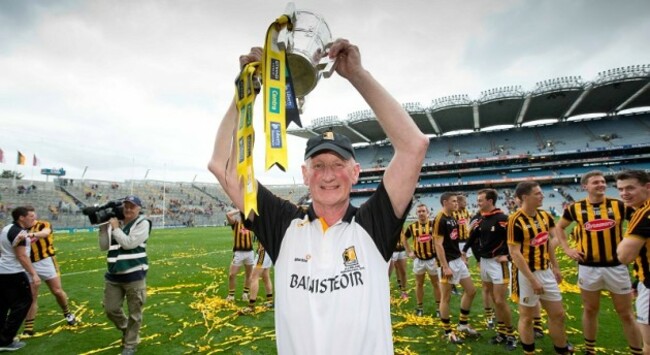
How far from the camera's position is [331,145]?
1.90 metres

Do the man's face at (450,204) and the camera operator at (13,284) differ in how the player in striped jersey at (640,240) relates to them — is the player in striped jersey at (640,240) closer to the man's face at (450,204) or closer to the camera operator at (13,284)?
the man's face at (450,204)

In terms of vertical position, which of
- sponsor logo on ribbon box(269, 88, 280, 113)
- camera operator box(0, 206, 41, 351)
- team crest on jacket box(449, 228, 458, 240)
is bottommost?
camera operator box(0, 206, 41, 351)

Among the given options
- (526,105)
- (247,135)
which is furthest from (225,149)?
(526,105)

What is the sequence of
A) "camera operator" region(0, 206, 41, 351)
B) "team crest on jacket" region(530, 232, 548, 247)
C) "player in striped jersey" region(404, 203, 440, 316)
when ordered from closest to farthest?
"team crest on jacket" region(530, 232, 548, 247), "camera operator" region(0, 206, 41, 351), "player in striped jersey" region(404, 203, 440, 316)

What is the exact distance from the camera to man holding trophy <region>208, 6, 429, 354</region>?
1653mm

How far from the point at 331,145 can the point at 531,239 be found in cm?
457

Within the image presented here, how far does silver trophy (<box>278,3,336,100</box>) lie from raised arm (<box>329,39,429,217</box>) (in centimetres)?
7

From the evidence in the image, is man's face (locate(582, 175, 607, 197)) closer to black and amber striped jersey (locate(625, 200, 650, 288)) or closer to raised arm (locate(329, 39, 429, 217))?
black and amber striped jersey (locate(625, 200, 650, 288))

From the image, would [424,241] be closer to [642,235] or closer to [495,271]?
[495,271]

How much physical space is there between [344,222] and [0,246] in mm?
7122

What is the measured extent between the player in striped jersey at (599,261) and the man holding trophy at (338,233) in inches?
172

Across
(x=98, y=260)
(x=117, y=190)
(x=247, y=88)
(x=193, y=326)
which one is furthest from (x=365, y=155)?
(x=247, y=88)

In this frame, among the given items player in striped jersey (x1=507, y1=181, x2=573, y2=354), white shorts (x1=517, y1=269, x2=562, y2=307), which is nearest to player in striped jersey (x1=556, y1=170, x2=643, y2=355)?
player in striped jersey (x1=507, y1=181, x2=573, y2=354)

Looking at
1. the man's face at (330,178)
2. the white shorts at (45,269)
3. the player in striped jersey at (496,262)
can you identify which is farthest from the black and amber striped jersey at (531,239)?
the white shorts at (45,269)
